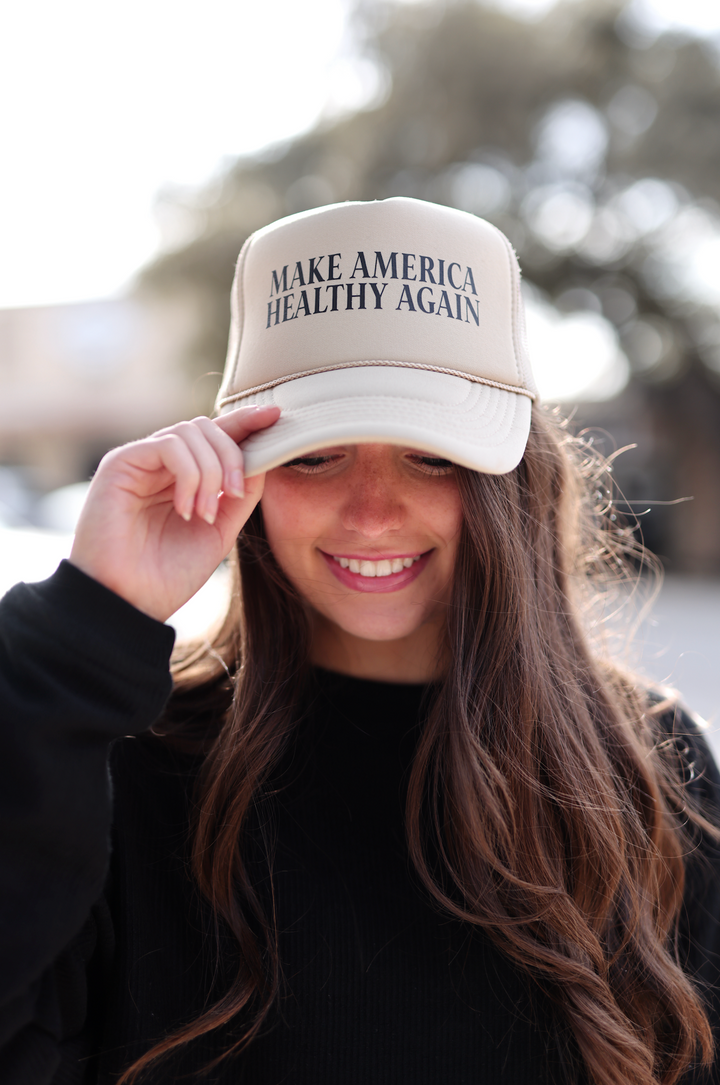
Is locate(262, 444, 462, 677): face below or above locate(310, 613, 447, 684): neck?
above

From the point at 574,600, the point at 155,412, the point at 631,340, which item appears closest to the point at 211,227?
the point at 631,340

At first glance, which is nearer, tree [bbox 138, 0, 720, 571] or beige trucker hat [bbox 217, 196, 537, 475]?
beige trucker hat [bbox 217, 196, 537, 475]

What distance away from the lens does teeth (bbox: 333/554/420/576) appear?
1.44 meters

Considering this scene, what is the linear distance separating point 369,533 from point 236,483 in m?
0.27

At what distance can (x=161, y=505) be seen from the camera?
1277 mm

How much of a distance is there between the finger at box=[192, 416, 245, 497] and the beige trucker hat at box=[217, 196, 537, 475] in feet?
0.07

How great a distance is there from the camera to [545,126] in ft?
36.3

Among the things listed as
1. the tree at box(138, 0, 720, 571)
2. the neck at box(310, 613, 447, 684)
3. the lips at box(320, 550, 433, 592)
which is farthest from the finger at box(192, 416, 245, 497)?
the tree at box(138, 0, 720, 571)

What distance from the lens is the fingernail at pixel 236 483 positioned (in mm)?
1184

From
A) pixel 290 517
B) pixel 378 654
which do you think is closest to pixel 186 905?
pixel 378 654

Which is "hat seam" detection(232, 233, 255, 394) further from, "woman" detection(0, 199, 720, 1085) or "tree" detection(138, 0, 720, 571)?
"tree" detection(138, 0, 720, 571)

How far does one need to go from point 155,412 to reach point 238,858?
2241 cm

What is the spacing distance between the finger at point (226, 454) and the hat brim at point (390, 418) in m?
0.02

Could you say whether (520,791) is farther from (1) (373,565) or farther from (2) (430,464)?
(2) (430,464)
